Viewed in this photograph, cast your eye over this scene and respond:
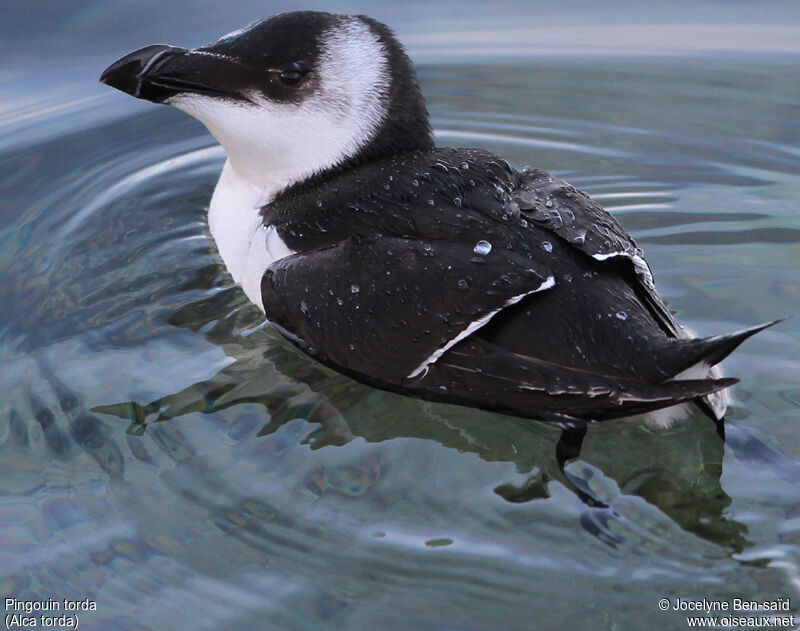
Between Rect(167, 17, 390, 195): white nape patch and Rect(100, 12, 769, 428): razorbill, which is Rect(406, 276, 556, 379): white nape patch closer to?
Rect(100, 12, 769, 428): razorbill

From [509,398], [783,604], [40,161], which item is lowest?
[783,604]

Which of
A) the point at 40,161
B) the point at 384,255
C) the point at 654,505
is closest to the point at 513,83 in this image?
the point at 40,161

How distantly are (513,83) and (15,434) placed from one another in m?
3.21

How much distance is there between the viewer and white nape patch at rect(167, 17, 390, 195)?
3383 mm

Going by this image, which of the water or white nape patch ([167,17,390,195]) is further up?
white nape patch ([167,17,390,195])

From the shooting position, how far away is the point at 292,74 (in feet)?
11.0

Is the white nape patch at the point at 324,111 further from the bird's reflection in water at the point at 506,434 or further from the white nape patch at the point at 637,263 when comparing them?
the white nape patch at the point at 637,263

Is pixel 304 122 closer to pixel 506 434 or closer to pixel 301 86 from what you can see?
pixel 301 86

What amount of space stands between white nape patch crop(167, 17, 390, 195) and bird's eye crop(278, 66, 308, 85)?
4 centimetres

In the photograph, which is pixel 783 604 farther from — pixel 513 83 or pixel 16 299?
pixel 513 83

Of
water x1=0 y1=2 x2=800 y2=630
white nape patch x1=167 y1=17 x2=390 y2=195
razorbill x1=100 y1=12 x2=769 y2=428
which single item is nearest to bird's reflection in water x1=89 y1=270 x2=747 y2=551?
water x1=0 y1=2 x2=800 y2=630


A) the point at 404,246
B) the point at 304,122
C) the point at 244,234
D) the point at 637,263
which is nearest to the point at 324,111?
the point at 304,122

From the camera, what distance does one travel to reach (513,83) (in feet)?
17.7

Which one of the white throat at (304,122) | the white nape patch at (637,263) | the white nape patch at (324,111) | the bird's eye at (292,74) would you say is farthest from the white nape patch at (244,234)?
the white nape patch at (637,263)
